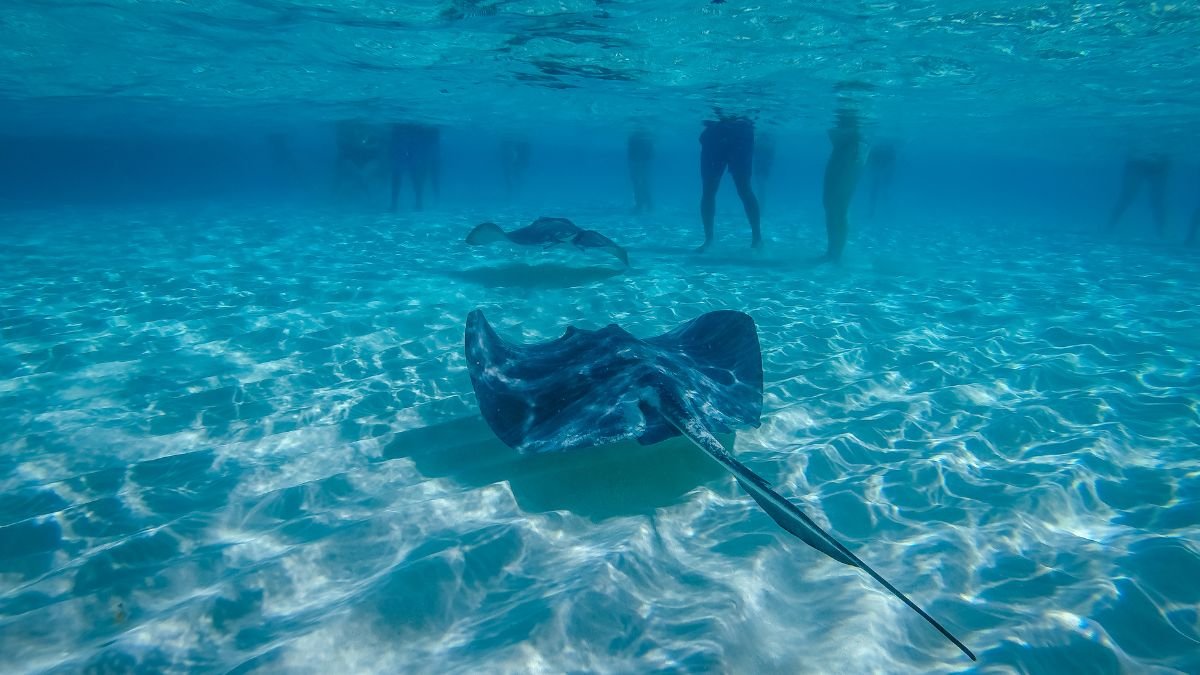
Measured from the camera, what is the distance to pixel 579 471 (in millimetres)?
5277

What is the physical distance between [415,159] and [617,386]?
26910 mm

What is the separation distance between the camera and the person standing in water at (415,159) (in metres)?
26.3

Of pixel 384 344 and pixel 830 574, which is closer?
pixel 830 574

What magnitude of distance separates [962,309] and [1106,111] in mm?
20426

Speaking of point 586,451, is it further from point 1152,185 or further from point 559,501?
point 1152,185

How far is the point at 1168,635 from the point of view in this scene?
344 cm

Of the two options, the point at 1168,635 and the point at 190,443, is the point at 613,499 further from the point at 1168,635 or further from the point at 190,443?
the point at 190,443

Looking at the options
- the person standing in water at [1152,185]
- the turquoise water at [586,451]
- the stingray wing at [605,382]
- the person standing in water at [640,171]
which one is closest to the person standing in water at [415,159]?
the turquoise water at [586,451]

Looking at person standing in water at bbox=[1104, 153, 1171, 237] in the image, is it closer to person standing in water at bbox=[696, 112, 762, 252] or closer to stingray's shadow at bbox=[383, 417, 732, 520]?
person standing in water at bbox=[696, 112, 762, 252]

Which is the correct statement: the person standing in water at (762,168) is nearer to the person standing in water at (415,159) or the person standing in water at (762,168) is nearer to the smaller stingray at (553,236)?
the person standing in water at (415,159)

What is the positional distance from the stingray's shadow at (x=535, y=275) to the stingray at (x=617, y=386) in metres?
5.90

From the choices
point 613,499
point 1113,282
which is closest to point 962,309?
point 1113,282

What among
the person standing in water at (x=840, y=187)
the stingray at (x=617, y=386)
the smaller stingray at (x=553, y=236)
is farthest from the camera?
the person standing in water at (x=840, y=187)

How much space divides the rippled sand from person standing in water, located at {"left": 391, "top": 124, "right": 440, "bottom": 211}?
16.4 m
